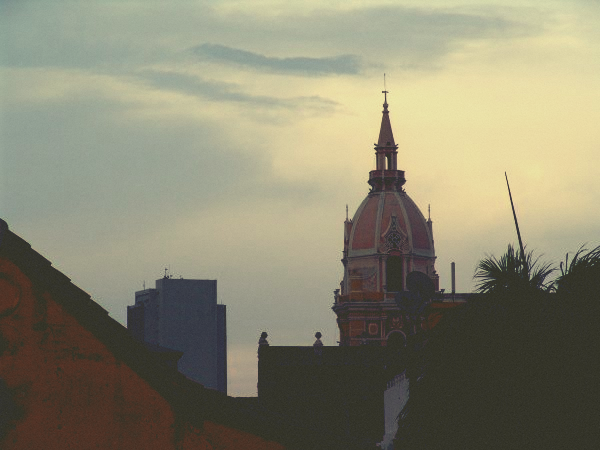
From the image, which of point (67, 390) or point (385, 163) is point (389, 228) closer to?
point (385, 163)

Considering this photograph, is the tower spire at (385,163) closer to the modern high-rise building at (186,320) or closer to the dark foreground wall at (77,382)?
the modern high-rise building at (186,320)

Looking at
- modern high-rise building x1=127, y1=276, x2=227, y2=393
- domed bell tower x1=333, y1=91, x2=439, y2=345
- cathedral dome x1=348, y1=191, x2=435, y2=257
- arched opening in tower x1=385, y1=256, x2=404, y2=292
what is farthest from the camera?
modern high-rise building x1=127, y1=276, x2=227, y2=393

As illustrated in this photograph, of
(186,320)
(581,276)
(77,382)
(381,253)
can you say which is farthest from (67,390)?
(186,320)

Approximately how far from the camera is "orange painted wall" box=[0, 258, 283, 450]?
1343 cm

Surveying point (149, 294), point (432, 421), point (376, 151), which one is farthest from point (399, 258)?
point (432, 421)

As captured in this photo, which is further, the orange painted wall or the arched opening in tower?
the arched opening in tower

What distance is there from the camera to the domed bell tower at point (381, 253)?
98.7 meters

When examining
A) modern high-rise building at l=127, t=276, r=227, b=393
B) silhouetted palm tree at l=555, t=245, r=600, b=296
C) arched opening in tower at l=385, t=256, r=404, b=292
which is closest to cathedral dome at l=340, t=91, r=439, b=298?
arched opening in tower at l=385, t=256, r=404, b=292

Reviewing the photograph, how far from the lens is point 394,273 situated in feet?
340

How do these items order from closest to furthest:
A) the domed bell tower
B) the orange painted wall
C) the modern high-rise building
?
1. the orange painted wall
2. the domed bell tower
3. the modern high-rise building

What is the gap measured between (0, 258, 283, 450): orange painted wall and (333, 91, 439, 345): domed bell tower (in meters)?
84.4

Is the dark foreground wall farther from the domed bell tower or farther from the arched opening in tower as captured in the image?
the arched opening in tower

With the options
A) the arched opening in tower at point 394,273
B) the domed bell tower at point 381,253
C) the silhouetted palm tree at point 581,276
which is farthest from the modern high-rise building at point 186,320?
the silhouetted palm tree at point 581,276

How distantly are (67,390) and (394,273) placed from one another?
90.7m
